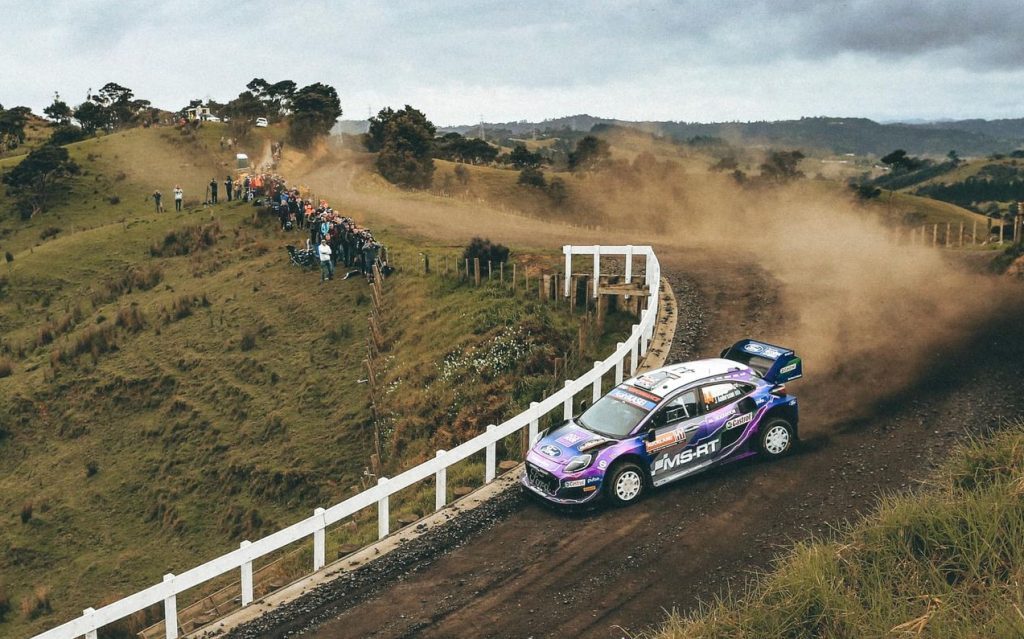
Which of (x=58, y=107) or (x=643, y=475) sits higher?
(x=58, y=107)

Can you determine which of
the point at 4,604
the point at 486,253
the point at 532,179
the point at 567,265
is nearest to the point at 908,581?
the point at 567,265

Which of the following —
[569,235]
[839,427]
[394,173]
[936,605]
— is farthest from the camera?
[394,173]

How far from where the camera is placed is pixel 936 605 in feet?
24.7

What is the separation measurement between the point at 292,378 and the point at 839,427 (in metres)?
16.9

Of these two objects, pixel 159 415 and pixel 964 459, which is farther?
pixel 159 415

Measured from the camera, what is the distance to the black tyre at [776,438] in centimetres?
1298

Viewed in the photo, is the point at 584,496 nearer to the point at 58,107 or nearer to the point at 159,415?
the point at 159,415

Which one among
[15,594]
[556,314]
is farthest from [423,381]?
[15,594]

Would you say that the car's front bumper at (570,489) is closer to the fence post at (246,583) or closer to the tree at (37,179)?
the fence post at (246,583)

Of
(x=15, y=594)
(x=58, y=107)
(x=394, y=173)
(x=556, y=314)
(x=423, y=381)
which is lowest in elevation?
(x=15, y=594)

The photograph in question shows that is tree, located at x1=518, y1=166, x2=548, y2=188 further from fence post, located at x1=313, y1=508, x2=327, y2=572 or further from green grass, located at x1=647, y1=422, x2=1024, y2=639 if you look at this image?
green grass, located at x1=647, y1=422, x2=1024, y2=639

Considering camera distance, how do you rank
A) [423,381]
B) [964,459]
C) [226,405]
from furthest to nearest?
[226,405], [423,381], [964,459]

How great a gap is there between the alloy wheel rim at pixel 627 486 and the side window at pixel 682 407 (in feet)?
3.06

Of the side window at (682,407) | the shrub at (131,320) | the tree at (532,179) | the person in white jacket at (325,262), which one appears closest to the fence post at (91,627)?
the side window at (682,407)
